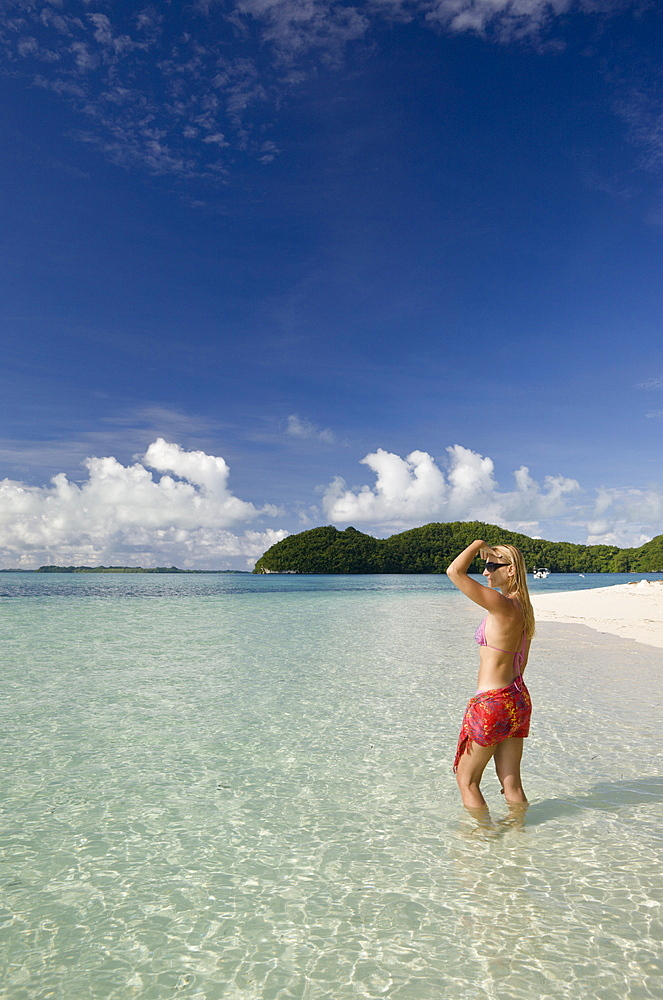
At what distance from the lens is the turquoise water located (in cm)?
395


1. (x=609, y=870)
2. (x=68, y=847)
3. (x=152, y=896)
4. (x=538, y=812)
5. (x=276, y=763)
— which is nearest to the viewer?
(x=152, y=896)

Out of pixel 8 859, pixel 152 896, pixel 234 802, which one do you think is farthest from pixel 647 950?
pixel 8 859

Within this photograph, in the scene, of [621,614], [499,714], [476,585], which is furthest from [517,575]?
[621,614]

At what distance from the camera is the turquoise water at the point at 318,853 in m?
3.95

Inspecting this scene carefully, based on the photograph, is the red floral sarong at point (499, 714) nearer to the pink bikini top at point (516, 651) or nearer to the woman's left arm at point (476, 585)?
the pink bikini top at point (516, 651)

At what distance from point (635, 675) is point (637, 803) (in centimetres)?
883

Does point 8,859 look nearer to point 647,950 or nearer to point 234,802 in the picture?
point 234,802

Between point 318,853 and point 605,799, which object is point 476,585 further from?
point 605,799

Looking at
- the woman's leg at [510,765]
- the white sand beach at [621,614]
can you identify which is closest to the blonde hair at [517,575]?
the woman's leg at [510,765]

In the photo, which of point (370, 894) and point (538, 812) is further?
point (538, 812)

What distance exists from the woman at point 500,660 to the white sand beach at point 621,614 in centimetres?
1765

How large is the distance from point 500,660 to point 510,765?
1213 mm

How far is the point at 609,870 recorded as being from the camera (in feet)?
16.9

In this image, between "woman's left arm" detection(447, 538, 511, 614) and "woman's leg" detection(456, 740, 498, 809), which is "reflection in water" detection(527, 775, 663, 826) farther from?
"woman's left arm" detection(447, 538, 511, 614)
